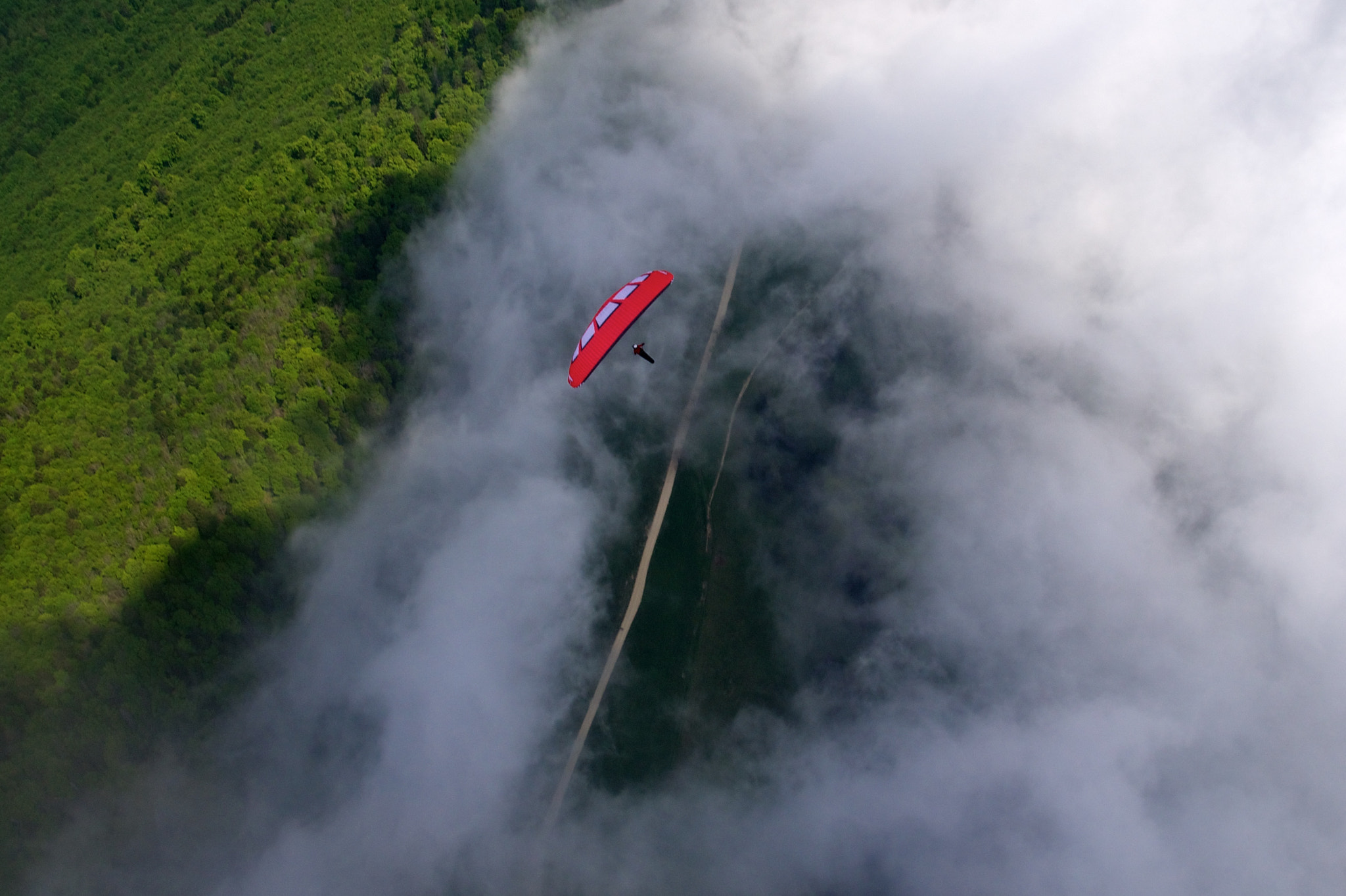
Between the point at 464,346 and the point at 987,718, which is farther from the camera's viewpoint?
the point at 464,346

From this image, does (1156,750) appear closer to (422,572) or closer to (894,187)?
(894,187)

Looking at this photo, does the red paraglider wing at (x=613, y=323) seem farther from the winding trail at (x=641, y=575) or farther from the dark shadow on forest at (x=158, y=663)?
the dark shadow on forest at (x=158, y=663)

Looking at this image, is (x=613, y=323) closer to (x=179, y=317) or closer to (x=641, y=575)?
(x=641, y=575)

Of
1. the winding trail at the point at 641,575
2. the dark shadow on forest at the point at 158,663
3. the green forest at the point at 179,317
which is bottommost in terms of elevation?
the winding trail at the point at 641,575

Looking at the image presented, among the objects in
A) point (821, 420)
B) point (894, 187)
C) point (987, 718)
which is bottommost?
point (987, 718)

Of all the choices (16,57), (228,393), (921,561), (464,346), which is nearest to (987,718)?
(921,561)

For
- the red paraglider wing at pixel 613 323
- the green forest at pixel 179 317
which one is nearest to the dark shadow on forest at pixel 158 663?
the green forest at pixel 179 317
